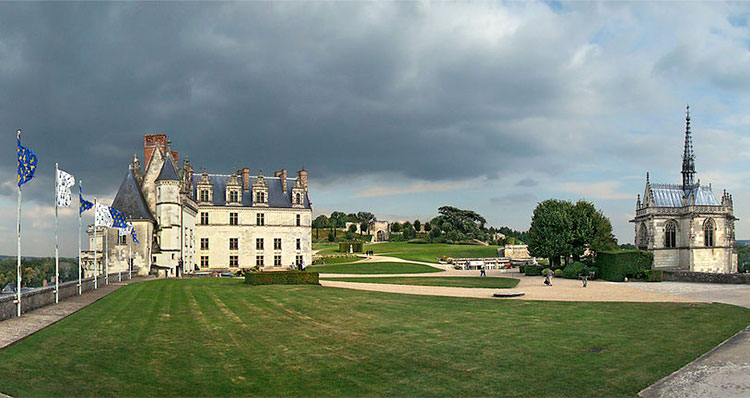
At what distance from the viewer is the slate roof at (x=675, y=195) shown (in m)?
66.4

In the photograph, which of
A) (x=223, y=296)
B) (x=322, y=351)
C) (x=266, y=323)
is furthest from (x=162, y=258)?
(x=322, y=351)

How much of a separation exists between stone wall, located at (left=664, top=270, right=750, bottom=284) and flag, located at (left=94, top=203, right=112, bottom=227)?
46202 millimetres

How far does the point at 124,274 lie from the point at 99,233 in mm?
8757

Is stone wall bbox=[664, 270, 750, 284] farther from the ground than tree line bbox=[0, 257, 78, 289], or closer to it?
farther from the ground

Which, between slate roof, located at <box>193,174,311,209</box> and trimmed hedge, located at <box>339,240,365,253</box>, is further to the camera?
trimmed hedge, located at <box>339,240,365,253</box>

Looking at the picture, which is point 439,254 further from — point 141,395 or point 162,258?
point 141,395

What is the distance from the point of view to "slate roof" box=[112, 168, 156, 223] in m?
55.0

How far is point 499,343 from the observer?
52.4 feet

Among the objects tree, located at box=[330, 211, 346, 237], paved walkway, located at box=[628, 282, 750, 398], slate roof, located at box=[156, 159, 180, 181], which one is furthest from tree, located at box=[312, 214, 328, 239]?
paved walkway, located at box=[628, 282, 750, 398]

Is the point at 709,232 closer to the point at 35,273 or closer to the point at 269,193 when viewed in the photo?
the point at 269,193

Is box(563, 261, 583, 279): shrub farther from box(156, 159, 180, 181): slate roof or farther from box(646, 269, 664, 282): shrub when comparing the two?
box(156, 159, 180, 181): slate roof

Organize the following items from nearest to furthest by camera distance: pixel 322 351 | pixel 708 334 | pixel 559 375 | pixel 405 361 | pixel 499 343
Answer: pixel 559 375 < pixel 405 361 < pixel 322 351 < pixel 499 343 < pixel 708 334

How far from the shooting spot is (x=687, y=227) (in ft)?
213

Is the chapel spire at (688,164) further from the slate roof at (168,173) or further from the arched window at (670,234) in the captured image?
the slate roof at (168,173)
